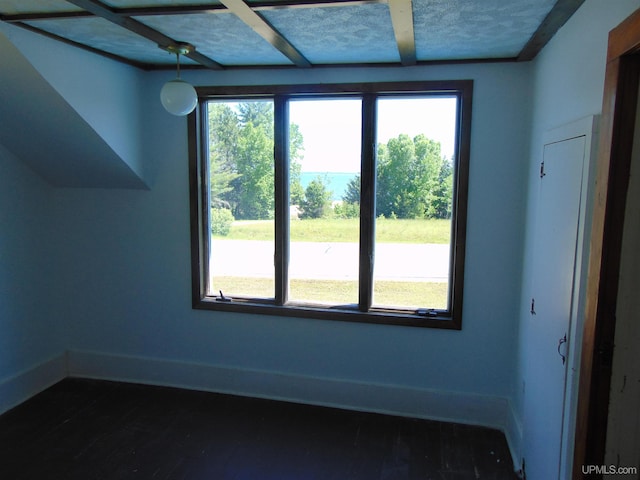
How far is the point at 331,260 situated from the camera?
3.16 metres

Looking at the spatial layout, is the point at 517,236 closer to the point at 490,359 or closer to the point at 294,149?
the point at 490,359

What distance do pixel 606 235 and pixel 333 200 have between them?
190 centimetres

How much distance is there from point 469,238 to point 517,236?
296 mm

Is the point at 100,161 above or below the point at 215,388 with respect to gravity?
above

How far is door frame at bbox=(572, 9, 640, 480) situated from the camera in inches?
53.8

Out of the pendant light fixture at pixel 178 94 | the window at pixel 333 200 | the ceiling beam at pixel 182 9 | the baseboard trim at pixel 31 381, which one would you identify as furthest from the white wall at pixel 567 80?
the baseboard trim at pixel 31 381

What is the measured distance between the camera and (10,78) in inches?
94.0

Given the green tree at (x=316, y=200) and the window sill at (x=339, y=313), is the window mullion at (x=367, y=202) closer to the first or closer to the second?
the window sill at (x=339, y=313)

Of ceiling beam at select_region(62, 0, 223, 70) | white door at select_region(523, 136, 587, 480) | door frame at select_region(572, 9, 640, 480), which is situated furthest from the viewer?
ceiling beam at select_region(62, 0, 223, 70)

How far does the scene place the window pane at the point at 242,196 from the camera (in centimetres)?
316

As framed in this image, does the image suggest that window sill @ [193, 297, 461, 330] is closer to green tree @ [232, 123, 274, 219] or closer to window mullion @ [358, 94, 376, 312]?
window mullion @ [358, 94, 376, 312]

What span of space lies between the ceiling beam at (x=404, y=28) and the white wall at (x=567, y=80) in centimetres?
71

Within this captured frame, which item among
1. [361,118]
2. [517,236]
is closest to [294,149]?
[361,118]

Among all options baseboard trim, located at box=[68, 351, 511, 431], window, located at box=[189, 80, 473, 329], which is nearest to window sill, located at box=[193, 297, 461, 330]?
window, located at box=[189, 80, 473, 329]
